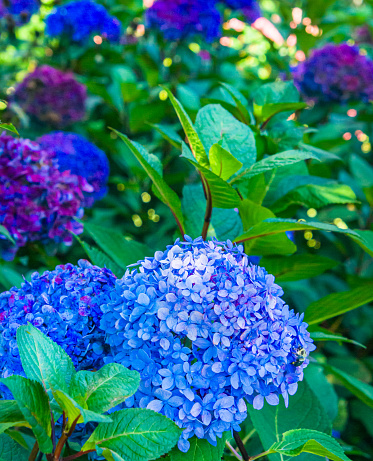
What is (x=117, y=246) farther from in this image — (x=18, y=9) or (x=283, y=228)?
(x=18, y=9)

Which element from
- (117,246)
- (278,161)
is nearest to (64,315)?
(117,246)

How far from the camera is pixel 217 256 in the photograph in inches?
32.2

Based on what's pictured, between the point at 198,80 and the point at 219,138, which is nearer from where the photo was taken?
the point at 219,138

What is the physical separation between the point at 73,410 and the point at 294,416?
610 millimetres

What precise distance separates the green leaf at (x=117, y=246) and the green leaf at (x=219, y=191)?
0.91 feet

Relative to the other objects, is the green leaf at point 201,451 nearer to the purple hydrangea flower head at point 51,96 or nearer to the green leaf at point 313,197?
the green leaf at point 313,197

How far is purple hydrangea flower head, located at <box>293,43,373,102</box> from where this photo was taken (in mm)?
2342

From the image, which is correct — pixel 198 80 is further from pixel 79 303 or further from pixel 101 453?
pixel 101 453

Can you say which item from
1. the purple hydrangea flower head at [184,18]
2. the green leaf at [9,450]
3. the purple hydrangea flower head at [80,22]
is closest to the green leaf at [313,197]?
the green leaf at [9,450]

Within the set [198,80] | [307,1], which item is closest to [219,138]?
[198,80]

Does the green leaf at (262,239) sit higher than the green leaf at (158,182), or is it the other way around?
the green leaf at (158,182)

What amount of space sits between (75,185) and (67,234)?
154 millimetres

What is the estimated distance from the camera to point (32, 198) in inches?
54.8

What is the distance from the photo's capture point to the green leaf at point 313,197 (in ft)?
3.94
